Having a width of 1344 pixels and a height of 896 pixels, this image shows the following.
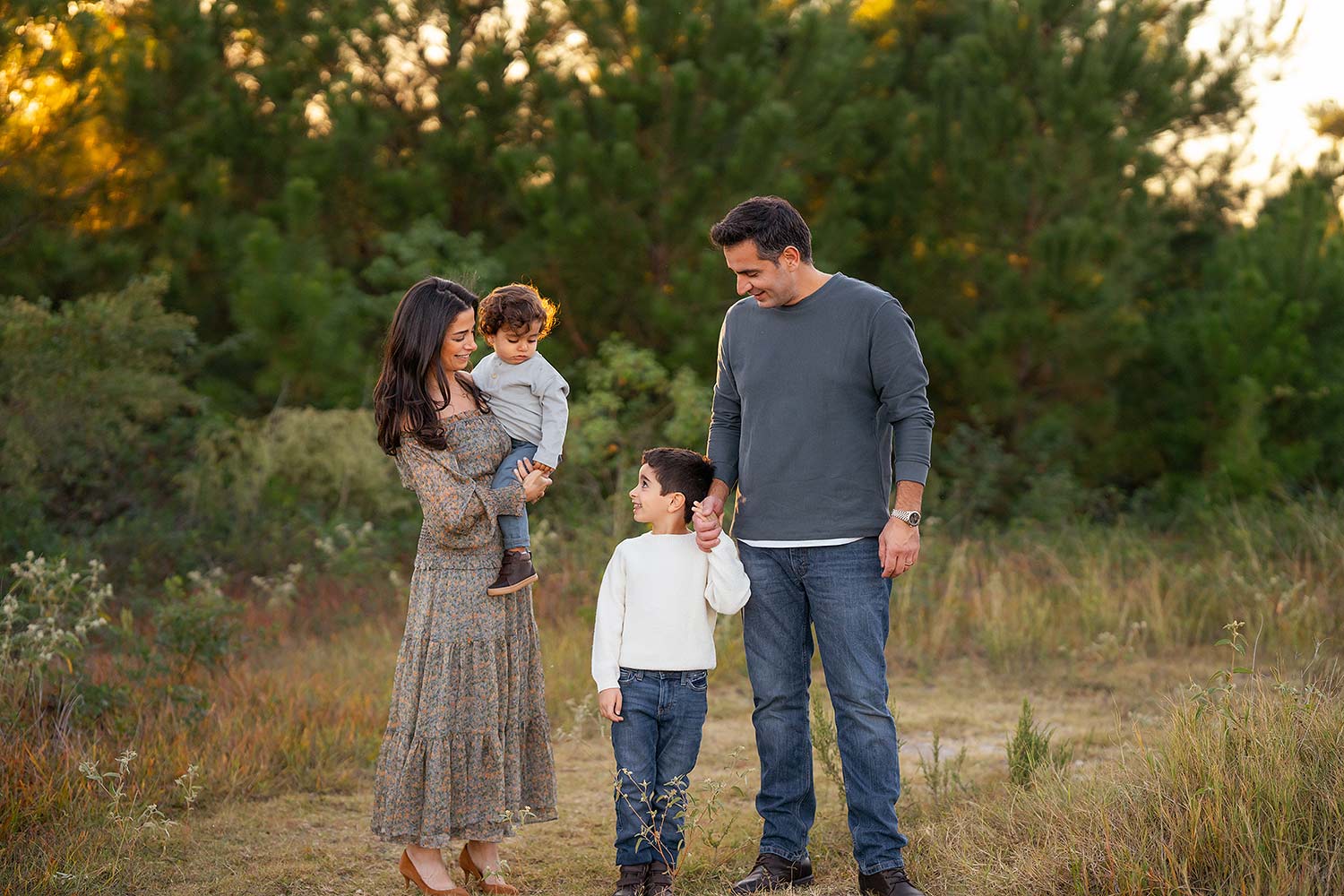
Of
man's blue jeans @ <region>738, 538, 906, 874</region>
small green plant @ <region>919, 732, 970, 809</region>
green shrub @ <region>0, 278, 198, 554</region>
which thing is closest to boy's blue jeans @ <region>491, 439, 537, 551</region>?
man's blue jeans @ <region>738, 538, 906, 874</region>

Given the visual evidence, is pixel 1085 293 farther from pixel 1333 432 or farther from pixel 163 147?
pixel 163 147

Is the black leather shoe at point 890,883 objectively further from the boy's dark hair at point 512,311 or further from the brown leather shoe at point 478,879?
the boy's dark hair at point 512,311

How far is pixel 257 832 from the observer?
4523 mm

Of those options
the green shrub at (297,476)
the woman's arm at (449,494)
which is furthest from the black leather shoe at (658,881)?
the green shrub at (297,476)

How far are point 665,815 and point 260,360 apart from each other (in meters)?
8.15

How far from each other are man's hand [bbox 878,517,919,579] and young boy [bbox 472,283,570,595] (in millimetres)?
961

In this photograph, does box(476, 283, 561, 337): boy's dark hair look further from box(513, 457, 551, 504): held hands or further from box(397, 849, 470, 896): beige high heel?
box(397, 849, 470, 896): beige high heel

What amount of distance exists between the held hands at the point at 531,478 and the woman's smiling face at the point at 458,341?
1.13 feet

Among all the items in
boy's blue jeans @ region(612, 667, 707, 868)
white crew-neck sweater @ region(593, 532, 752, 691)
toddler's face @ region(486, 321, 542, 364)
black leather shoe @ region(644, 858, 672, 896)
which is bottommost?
black leather shoe @ region(644, 858, 672, 896)

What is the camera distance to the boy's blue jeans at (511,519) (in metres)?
3.80

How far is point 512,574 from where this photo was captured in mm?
3773

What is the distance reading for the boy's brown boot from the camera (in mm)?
3766

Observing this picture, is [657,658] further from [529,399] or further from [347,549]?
[347,549]

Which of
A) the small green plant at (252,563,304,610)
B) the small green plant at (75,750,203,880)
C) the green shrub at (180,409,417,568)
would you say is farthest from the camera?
the green shrub at (180,409,417,568)
